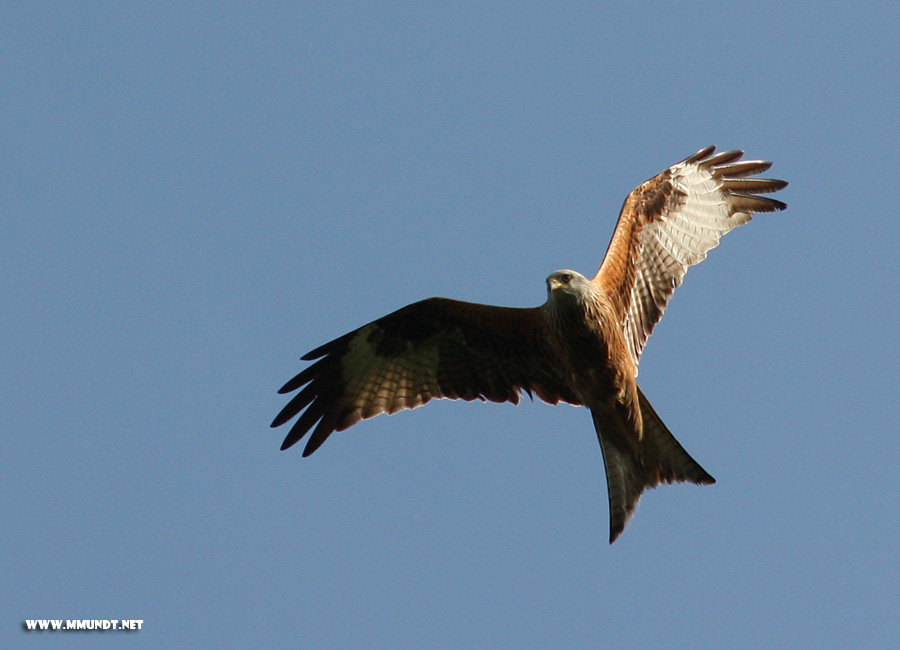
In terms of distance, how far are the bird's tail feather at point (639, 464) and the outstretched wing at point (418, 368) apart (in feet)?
1.95

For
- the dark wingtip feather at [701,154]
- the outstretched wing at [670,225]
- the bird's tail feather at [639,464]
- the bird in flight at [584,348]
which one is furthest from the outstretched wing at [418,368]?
the dark wingtip feather at [701,154]

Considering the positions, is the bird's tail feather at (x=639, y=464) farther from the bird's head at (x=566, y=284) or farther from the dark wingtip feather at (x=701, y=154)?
the dark wingtip feather at (x=701, y=154)

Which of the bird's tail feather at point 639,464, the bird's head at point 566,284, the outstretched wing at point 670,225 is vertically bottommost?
the bird's tail feather at point 639,464

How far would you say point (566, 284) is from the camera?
7.42 metres

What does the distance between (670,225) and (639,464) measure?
7.19 feet

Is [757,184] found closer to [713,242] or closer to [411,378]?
[713,242]

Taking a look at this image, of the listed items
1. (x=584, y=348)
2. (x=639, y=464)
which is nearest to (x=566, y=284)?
(x=584, y=348)

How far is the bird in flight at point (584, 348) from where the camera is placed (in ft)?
25.1

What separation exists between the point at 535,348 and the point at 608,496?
131cm

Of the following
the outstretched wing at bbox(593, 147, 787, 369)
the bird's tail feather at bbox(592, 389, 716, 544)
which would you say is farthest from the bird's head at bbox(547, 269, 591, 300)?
the bird's tail feather at bbox(592, 389, 716, 544)

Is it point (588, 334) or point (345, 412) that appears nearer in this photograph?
point (588, 334)

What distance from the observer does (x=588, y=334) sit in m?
7.42

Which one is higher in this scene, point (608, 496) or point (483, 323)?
point (483, 323)

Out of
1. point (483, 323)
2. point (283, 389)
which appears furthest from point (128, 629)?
point (483, 323)
